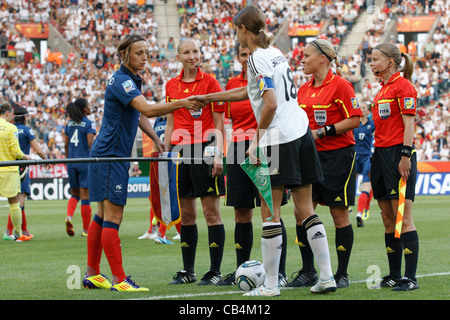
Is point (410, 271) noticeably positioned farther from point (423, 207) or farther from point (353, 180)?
point (423, 207)

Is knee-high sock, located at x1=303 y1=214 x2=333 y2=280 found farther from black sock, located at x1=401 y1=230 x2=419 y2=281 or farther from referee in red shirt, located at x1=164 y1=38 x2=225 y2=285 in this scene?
referee in red shirt, located at x1=164 y1=38 x2=225 y2=285

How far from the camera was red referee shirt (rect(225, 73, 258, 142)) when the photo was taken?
7332 millimetres

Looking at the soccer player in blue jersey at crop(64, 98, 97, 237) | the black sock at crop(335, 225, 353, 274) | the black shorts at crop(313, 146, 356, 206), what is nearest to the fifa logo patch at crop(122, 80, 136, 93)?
the black shorts at crop(313, 146, 356, 206)

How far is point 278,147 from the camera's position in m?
6.09

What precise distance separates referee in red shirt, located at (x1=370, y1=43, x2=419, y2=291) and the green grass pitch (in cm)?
24

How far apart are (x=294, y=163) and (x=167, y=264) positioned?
3.54 meters

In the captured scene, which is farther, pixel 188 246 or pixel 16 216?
Answer: pixel 16 216

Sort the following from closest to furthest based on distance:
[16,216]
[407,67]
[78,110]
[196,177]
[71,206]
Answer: [407,67]
[196,177]
[16,216]
[78,110]
[71,206]

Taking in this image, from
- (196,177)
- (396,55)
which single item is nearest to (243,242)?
(196,177)

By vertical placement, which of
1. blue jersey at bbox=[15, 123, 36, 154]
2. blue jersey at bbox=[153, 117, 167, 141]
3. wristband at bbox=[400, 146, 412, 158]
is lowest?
blue jersey at bbox=[15, 123, 36, 154]

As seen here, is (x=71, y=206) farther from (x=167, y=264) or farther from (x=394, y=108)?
(x=394, y=108)

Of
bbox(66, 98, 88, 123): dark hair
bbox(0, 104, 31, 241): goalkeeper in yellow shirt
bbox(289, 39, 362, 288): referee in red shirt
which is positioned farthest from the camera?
bbox(66, 98, 88, 123): dark hair
